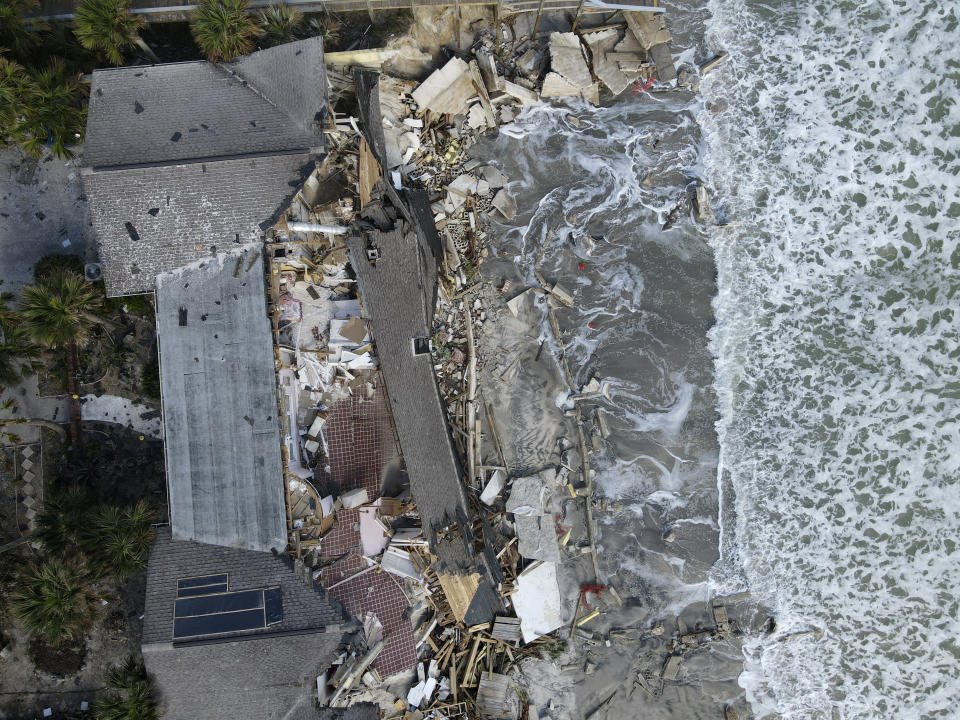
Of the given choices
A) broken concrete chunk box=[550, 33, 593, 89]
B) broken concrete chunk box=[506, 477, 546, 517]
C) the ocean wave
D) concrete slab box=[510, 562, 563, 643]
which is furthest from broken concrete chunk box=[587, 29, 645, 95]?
concrete slab box=[510, 562, 563, 643]

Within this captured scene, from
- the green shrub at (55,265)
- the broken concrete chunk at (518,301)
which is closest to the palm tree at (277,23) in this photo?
the green shrub at (55,265)

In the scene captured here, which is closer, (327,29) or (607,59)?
(327,29)

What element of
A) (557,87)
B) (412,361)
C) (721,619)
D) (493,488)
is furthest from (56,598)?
(557,87)

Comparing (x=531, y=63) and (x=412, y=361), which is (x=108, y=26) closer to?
(x=531, y=63)

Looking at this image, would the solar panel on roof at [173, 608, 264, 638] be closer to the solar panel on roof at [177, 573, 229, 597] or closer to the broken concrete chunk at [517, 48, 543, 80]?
the solar panel on roof at [177, 573, 229, 597]

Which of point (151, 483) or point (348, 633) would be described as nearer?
point (348, 633)

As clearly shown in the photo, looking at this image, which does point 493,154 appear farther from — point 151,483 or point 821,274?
point 151,483

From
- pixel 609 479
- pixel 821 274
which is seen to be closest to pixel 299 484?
pixel 609 479
